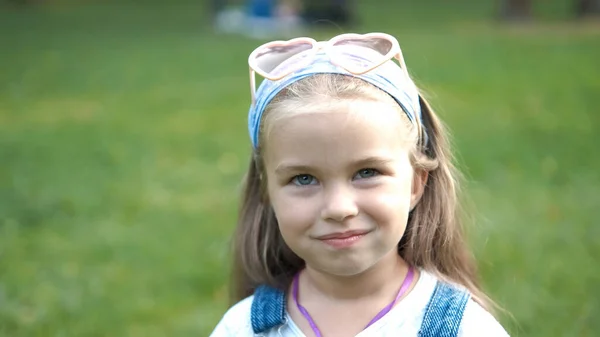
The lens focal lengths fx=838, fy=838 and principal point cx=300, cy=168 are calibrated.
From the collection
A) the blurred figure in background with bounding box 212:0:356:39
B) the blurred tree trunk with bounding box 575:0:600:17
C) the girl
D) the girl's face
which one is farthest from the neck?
the blurred tree trunk with bounding box 575:0:600:17

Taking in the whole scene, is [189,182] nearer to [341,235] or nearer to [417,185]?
[417,185]

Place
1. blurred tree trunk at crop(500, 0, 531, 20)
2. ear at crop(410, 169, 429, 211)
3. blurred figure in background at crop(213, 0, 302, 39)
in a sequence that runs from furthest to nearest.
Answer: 1. blurred tree trunk at crop(500, 0, 531, 20)
2. blurred figure in background at crop(213, 0, 302, 39)
3. ear at crop(410, 169, 429, 211)

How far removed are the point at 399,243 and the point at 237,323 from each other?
0.60m

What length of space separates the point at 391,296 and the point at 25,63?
11.2 m

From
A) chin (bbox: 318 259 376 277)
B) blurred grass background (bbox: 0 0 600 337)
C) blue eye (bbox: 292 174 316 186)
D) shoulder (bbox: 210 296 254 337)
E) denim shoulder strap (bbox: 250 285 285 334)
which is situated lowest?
blurred grass background (bbox: 0 0 600 337)

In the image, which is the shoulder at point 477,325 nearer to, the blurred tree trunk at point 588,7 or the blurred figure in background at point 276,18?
the blurred figure in background at point 276,18

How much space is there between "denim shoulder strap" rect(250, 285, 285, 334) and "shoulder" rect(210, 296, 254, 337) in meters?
0.03

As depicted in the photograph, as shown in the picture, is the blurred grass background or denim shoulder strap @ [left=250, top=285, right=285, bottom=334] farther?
the blurred grass background

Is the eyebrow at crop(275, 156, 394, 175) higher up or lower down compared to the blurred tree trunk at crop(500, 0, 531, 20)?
higher up

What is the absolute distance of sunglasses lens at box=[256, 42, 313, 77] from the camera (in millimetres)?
2705

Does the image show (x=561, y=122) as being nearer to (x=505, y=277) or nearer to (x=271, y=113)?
(x=505, y=277)

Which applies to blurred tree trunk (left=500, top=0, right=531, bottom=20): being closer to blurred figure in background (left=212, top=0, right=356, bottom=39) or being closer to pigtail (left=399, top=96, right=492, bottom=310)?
blurred figure in background (left=212, top=0, right=356, bottom=39)

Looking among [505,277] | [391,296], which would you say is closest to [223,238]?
[505,277]

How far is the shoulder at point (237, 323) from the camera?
2.70 meters
